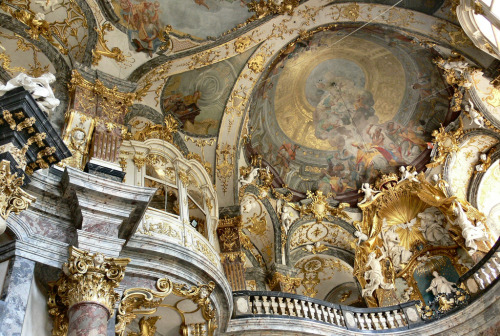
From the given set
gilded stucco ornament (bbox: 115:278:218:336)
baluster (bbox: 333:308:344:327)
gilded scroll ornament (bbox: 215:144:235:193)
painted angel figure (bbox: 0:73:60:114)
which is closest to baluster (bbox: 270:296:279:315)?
baluster (bbox: 333:308:344:327)

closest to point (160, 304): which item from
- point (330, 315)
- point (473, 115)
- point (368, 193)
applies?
point (330, 315)

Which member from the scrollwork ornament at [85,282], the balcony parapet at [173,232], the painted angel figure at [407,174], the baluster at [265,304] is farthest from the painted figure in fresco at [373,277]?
the scrollwork ornament at [85,282]

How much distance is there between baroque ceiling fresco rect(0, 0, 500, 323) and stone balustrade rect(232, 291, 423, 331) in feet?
4.91

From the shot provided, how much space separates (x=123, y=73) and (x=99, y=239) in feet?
18.1

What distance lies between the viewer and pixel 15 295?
7508mm

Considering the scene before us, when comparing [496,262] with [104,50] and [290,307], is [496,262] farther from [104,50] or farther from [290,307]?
[104,50]

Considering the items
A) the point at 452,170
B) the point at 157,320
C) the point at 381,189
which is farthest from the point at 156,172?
the point at 452,170

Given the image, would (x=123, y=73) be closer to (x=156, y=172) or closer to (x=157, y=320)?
(x=156, y=172)

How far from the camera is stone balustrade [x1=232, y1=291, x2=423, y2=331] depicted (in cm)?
1223

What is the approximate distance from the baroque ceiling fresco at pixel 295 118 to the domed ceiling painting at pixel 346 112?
0.05m

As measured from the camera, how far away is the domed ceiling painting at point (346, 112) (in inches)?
658

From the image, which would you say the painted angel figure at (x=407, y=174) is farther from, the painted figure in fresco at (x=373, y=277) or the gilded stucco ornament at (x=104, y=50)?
the gilded stucco ornament at (x=104, y=50)

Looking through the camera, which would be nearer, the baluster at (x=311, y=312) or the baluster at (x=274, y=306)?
the baluster at (x=274, y=306)

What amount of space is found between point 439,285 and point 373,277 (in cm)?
187
